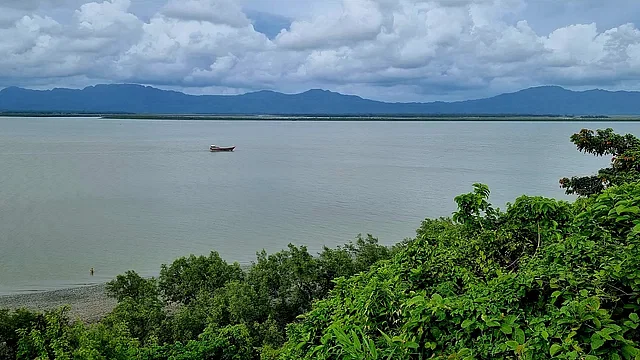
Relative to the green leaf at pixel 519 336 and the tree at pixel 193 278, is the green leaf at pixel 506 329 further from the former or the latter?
the tree at pixel 193 278

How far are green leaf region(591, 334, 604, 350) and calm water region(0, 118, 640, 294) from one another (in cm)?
1944

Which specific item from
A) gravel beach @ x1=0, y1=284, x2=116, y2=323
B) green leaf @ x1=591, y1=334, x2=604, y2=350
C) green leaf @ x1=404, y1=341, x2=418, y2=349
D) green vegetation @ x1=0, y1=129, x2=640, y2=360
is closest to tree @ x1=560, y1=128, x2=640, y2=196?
green vegetation @ x1=0, y1=129, x2=640, y2=360

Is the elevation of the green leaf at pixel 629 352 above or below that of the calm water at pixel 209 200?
above

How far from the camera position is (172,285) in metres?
13.8

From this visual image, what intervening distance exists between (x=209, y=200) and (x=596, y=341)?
3291cm

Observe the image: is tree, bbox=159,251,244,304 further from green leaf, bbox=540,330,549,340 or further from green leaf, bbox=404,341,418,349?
green leaf, bbox=540,330,549,340

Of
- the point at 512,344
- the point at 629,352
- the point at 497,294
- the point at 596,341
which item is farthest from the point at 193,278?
the point at 629,352

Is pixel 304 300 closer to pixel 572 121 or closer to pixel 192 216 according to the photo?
pixel 192 216

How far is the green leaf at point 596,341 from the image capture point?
123 inches

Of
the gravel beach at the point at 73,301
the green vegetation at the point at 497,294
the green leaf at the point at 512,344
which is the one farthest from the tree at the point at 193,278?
the green leaf at the point at 512,344

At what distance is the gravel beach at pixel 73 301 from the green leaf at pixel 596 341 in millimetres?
16042

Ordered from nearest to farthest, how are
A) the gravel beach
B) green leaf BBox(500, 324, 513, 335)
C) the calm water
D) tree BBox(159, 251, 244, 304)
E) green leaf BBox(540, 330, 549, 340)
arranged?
green leaf BBox(540, 330, 549, 340), green leaf BBox(500, 324, 513, 335), tree BBox(159, 251, 244, 304), the gravel beach, the calm water

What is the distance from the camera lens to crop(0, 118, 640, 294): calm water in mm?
23078

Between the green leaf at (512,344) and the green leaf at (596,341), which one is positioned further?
the green leaf at (512,344)
